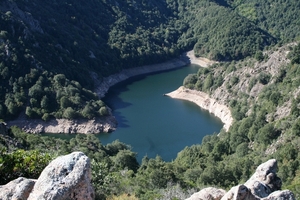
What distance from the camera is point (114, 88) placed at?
9762cm

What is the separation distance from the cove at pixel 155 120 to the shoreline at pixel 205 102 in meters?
1.07

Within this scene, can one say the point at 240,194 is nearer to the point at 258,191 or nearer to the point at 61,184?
the point at 258,191

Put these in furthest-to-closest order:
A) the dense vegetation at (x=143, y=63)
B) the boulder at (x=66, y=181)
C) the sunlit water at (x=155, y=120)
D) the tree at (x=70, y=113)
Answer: the tree at (x=70, y=113), the sunlit water at (x=155, y=120), the dense vegetation at (x=143, y=63), the boulder at (x=66, y=181)

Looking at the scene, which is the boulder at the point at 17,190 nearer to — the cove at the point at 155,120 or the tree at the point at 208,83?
the cove at the point at 155,120

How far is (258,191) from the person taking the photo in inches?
633

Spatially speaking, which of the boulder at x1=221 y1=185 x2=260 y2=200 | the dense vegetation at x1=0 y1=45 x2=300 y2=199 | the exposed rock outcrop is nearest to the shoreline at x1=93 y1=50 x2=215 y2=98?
the exposed rock outcrop

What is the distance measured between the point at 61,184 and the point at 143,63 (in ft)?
337

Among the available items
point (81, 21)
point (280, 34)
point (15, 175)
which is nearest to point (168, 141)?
point (15, 175)

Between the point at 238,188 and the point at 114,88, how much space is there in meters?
84.5

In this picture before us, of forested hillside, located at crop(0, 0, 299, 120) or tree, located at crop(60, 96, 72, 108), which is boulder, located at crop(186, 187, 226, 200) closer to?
forested hillside, located at crop(0, 0, 299, 120)

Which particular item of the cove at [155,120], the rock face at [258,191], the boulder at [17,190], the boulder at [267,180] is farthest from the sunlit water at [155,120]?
the boulder at [17,190]

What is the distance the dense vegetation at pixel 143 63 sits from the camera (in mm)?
37531

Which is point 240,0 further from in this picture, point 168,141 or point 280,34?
point 168,141

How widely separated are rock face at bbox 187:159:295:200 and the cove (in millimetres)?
40560
